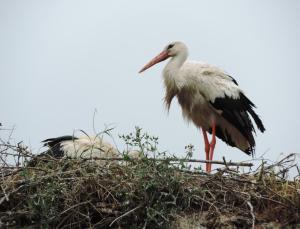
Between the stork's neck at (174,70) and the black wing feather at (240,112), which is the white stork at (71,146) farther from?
the black wing feather at (240,112)

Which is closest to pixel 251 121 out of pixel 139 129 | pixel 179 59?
pixel 179 59

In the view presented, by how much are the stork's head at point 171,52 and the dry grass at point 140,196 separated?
11.1ft

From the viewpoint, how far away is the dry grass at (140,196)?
4641 mm

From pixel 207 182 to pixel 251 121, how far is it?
3.27 m

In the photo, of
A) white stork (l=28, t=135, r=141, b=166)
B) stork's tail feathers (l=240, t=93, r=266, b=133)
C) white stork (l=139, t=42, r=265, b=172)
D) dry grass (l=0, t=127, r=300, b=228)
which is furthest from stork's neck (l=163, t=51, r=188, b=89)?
dry grass (l=0, t=127, r=300, b=228)

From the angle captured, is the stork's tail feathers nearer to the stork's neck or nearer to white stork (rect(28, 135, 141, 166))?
the stork's neck

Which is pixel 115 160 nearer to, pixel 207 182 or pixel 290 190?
pixel 207 182

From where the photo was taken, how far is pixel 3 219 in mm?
4645

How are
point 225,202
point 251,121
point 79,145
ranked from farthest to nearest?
point 251,121 → point 79,145 → point 225,202

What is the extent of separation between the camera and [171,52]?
27.4ft

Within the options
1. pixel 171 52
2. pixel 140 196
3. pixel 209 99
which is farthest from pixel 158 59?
pixel 140 196

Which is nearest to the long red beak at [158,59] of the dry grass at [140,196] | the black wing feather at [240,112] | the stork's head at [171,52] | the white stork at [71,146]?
the stork's head at [171,52]

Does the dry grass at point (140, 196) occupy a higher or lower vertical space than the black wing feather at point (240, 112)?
lower

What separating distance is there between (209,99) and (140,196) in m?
3.37
